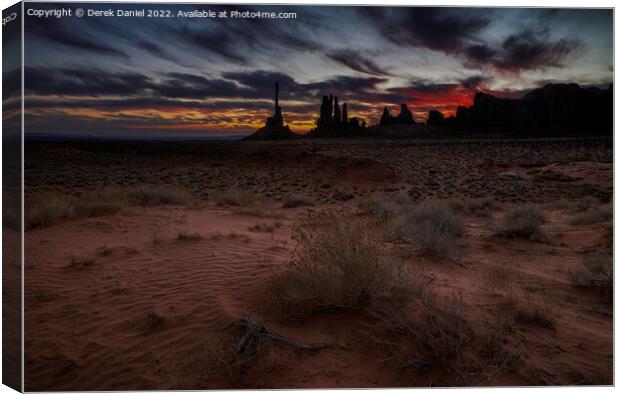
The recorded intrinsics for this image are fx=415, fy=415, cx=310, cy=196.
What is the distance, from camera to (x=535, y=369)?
3.42 metres

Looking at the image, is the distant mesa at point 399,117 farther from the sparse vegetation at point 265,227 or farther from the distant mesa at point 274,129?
the sparse vegetation at point 265,227

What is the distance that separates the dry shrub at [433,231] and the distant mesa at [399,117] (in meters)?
2.46

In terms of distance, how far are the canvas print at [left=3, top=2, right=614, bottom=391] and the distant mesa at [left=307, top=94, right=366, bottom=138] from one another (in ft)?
0.52

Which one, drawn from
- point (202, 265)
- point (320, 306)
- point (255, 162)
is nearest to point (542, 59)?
point (320, 306)

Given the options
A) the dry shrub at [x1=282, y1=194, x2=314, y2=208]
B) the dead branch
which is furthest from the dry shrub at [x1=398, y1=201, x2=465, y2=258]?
the dry shrub at [x1=282, y1=194, x2=314, y2=208]

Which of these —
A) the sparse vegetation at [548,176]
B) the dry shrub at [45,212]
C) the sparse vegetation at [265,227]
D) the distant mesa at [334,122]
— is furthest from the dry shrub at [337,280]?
the sparse vegetation at [548,176]

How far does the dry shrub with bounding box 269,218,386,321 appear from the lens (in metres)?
3.94

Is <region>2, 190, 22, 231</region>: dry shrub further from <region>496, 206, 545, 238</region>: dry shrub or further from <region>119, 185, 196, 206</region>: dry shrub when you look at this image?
<region>496, 206, 545, 238</region>: dry shrub

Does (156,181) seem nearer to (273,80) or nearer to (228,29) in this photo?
(273,80)

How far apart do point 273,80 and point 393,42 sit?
2797mm

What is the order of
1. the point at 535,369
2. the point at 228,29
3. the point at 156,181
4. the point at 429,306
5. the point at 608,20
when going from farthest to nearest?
the point at 156,181
the point at 228,29
the point at 608,20
the point at 429,306
the point at 535,369

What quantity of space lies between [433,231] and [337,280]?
368 centimetres

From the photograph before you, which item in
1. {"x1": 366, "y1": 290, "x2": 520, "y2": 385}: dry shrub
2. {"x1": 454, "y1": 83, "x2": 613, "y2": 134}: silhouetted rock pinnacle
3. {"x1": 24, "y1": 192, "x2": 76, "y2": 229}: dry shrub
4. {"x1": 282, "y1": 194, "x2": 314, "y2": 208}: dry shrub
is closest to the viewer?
{"x1": 366, "y1": 290, "x2": 520, "y2": 385}: dry shrub

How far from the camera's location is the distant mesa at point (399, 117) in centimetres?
1028
